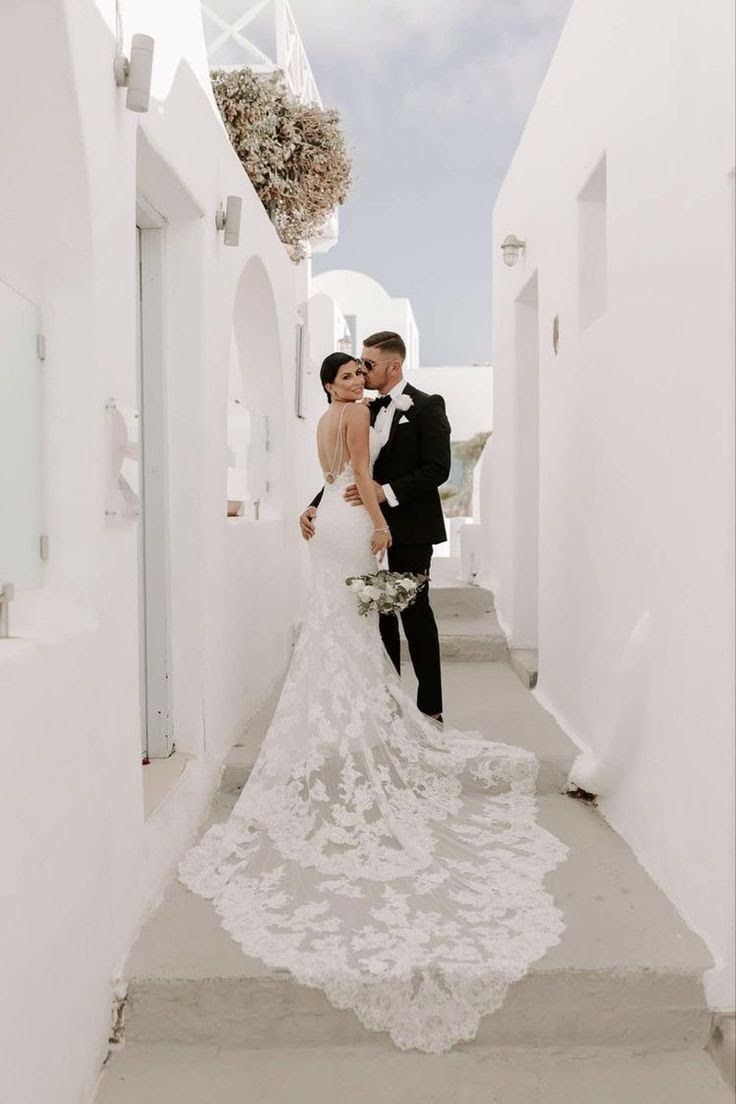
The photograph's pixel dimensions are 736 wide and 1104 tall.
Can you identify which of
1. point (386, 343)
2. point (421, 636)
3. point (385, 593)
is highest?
point (386, 343)

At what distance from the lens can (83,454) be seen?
89.7 inches

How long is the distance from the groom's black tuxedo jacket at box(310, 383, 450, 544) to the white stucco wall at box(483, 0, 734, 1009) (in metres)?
0.57

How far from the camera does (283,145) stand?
7031 millimetres

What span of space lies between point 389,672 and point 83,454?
66.9 inches

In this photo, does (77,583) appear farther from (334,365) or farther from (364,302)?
(364,302)

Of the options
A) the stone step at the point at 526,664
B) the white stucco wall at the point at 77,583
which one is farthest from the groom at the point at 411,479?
the stone step at the point at 526,664

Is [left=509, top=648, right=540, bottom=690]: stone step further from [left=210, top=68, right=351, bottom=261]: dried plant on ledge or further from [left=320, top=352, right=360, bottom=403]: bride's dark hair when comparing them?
[left=210, top=68, right=351, bottom=261]: dried plant on ledge

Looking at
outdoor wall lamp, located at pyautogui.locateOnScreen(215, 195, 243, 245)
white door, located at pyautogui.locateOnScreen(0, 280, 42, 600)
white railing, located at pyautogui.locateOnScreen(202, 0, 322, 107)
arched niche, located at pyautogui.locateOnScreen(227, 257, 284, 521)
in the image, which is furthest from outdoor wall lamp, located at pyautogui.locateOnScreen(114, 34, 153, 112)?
white railing, located at pyautogui.locateOnScreen(202, 0, 322, 107)

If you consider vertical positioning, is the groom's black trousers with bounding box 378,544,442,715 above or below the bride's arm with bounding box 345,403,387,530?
below

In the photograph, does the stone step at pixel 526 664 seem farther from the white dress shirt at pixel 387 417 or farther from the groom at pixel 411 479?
the white dress shirt at pixel 387 417

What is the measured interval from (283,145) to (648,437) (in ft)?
16.4

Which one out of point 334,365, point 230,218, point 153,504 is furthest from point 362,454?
point 230,218

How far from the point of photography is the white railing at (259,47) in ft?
25.0

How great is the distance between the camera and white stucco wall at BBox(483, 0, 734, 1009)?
238 cm
